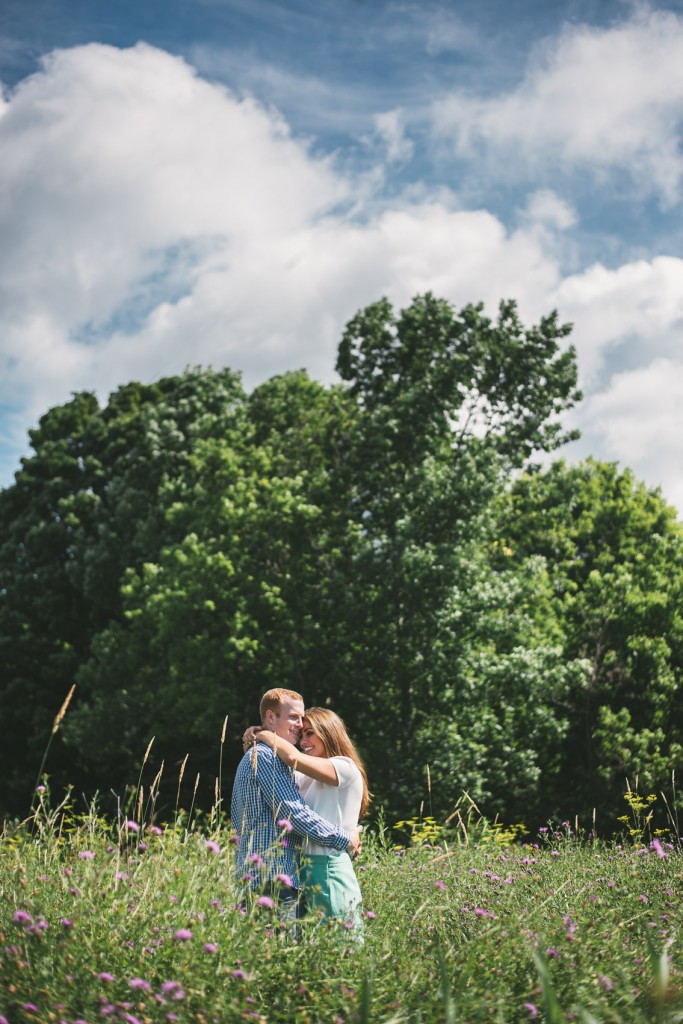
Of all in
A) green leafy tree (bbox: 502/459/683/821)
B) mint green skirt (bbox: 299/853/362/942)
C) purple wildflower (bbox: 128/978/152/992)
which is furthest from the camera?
green leafy tree (bbox: 502/459/683/821)

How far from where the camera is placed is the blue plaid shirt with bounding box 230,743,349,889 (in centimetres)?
435

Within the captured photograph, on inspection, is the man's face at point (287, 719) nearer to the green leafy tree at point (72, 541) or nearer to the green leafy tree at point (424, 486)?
the green leafy tree at point (424, 486)

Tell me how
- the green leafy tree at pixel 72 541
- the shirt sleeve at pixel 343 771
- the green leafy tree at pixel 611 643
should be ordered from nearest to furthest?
the shirt sleeve at pixel 343 771, the green leafy tree at pixel 611 643, the green leafy tree at pixel 72 541

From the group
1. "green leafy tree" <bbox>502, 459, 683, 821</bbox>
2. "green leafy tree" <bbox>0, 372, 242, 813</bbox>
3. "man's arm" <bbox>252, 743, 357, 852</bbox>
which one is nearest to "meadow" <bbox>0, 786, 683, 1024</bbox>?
"man's arm" <bbox>252, 743, 357, 852</bbox>

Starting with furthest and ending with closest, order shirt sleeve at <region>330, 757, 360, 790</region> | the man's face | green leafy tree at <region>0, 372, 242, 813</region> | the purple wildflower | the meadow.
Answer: green leafy tree at <region>0, 372, 242, 813</region> < the man's face < shirt sleeve at <region>330, 757, 360, 790</region> < the meadow < the purple wildflower

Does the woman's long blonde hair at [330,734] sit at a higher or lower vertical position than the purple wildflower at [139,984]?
higher

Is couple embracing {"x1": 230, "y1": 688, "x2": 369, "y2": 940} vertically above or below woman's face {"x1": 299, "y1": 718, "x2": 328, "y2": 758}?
below

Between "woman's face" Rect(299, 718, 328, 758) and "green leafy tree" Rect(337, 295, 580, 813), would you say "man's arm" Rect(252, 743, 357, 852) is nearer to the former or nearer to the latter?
"woman's face" Rect(299, 718, 328, 758)

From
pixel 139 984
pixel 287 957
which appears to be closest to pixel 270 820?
pixel 287 957

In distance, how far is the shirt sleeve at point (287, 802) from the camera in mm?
4359

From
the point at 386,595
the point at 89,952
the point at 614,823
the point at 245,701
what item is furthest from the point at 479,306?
the point at 89,952

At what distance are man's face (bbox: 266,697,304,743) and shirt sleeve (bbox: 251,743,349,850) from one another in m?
0.16

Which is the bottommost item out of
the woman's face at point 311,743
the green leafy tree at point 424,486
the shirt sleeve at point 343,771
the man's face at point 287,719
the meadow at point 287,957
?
the meadow at point 287,957

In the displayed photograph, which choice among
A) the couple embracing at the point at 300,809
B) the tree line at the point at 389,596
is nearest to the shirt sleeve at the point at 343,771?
the couple embracing at the point at 300,809
